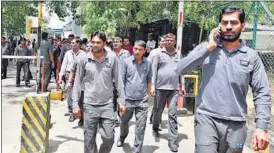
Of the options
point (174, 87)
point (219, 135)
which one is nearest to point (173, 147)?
point (174, 87)

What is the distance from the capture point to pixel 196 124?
360 centimetres

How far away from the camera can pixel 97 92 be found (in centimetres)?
505

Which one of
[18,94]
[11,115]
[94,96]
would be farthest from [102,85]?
[18,94]

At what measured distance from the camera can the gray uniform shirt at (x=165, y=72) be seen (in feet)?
22.7

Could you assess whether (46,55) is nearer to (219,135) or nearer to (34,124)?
(34,124)

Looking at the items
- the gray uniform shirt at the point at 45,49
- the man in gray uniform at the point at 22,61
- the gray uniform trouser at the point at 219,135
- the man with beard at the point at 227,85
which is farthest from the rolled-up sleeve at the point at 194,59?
the man in gray uniform at the point at 22,61

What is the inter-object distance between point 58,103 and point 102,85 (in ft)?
19.9

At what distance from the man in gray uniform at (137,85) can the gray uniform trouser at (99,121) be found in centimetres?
113

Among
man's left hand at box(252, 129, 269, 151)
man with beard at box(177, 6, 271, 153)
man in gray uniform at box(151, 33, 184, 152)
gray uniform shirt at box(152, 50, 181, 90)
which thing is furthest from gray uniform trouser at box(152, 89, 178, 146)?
man's left hand at box(252, 129, 269, 151)

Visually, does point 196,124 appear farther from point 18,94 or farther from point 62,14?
point 62,14

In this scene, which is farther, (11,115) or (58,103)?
(58,103)

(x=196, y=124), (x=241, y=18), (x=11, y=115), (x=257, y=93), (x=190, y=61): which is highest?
(x=241, y=18)

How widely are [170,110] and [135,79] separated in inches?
31.2

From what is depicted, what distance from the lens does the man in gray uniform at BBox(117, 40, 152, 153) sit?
6.29 meters
